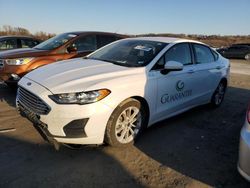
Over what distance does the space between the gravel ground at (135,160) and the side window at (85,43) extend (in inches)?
120

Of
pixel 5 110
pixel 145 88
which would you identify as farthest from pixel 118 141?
pixel 5 110

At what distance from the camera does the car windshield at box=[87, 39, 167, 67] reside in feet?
15.3

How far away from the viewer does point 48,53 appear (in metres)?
7.14

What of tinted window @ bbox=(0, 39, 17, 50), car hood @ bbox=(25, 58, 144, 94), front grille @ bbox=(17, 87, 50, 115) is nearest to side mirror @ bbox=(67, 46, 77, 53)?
car hood @ bbox=(25, 58, 144, 94)

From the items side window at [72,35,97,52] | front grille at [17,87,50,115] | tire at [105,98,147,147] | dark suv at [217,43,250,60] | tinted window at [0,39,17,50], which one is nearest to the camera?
front grille at [17,87,50,115]

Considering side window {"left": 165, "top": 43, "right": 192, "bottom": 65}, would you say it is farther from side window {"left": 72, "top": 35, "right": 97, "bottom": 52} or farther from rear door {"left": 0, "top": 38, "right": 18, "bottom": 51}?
rear door {"left": 0, "top": 38, "right": 18, "bottom": 51}

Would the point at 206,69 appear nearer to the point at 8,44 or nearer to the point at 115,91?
the point at 115,91

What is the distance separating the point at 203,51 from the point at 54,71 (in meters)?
3.20

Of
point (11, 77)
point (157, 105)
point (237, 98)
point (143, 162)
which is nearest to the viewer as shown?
point (143, 162)

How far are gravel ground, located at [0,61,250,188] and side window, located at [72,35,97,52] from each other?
3.04 metres

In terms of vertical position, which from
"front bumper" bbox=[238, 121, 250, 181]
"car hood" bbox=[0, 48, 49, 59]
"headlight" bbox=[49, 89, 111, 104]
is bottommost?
"front bumper" bbox=[238, 121, 250, 181]

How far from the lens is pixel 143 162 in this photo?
3797 millimetres

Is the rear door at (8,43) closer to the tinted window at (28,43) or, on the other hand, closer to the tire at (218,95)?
the tinted window at (28,43)

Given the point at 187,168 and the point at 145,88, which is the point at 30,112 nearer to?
the point at 145,88
